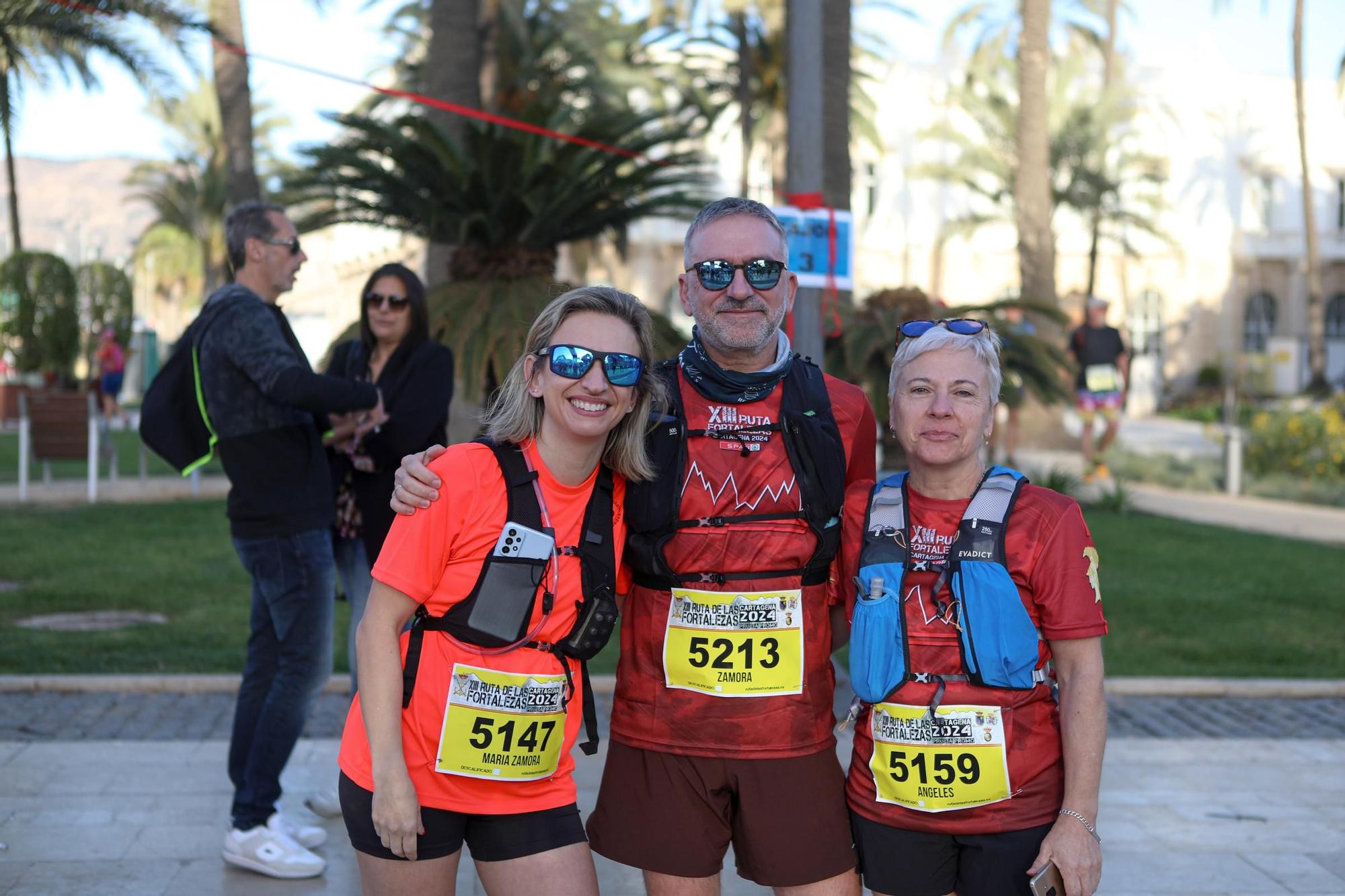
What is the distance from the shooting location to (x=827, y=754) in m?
3.14

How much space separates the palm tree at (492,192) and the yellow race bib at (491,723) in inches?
188

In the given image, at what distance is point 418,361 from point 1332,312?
164ft

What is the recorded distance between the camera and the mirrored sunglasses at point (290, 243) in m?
4.63

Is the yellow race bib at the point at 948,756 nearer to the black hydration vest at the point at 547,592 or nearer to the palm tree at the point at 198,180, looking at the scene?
the black hydration vest at the point at 547,592

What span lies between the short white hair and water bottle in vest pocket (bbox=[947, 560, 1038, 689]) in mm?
421

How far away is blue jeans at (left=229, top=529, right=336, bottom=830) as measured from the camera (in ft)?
14.7

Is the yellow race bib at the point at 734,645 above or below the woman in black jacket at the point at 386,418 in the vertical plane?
below

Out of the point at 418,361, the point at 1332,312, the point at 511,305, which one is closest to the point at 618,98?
the point at 511,305

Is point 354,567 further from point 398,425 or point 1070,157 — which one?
point 1070,157

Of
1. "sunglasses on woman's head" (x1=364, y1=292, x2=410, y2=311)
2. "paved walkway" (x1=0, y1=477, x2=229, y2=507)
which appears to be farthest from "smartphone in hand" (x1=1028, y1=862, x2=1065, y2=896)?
"paved walkway" (x1=0, y1=477, x2=229, y2=507)

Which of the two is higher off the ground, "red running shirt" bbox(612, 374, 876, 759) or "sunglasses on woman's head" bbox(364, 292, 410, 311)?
"sunglasses on woman's head" bbox(364, 292, 410, 311)

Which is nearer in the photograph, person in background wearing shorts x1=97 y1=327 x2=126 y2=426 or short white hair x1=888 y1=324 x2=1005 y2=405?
short white hair x1=888 y1=324 x2=1005 y2=405

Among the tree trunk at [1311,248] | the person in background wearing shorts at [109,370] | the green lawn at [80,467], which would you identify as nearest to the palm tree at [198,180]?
the person in background wearing shorts at [109,370]

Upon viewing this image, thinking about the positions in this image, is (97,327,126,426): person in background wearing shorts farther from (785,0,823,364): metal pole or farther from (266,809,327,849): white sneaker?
(266,809,327,849): white sneaker
